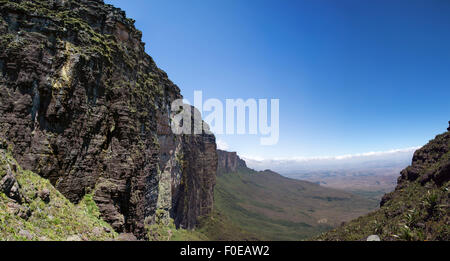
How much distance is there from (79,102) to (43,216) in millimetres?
11613

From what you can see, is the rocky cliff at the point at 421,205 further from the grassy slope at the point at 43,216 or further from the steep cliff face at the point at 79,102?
the steep cliff face at the point at 79,102

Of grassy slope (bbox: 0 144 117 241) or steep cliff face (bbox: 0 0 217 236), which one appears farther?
steep cliff face (bbox: 0 0 217 236)

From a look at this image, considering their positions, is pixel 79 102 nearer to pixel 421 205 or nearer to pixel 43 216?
pixel 43 216

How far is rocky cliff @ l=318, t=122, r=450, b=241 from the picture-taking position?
74.2 feet

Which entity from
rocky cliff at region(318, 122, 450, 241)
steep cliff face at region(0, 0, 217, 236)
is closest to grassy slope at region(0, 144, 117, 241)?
steep cliff face at region(0, 0, 217, 236)

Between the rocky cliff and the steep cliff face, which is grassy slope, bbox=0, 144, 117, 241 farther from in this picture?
the rocky cliff

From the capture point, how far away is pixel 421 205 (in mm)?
27672

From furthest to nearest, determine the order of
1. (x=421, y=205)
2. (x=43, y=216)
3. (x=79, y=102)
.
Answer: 1. (x=421, y=205)
2. (x=79, y=102)
3. (x=43, y=216)

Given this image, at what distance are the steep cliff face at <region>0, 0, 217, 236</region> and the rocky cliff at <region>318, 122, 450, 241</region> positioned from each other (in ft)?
105

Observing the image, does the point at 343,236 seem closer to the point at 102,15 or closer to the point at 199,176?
the point at 102,15

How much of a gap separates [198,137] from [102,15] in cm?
7113

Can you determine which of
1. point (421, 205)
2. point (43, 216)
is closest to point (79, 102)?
point (43, 216)
